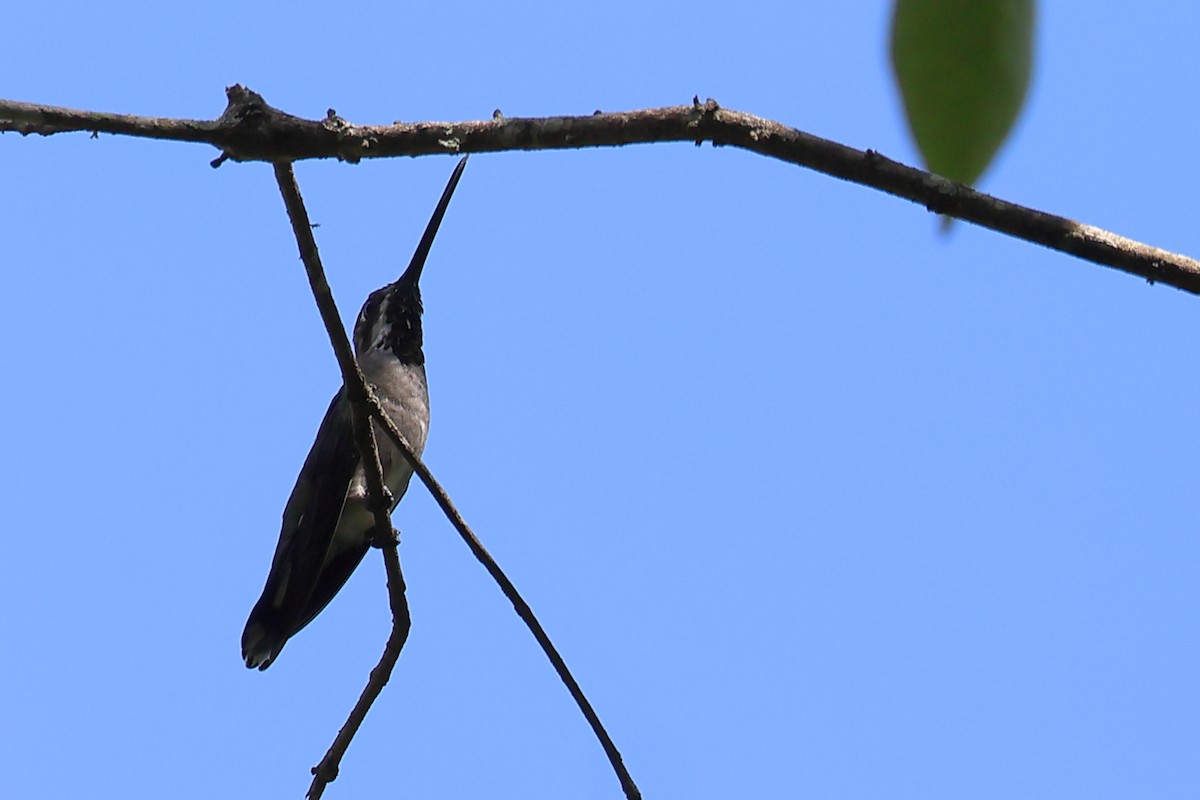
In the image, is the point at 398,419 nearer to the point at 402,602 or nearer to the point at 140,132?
the point at 402,602

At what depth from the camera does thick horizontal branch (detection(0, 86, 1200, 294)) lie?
1.88 m

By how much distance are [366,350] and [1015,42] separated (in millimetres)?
6597

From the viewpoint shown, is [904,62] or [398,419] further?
[398,419]

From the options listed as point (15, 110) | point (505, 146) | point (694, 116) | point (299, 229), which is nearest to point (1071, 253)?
point (694, 116)

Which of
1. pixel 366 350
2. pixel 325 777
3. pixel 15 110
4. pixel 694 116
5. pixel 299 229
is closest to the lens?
pixel 15 110

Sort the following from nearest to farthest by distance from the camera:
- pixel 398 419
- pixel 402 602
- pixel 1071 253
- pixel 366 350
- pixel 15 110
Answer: pixel 1071 253 < pixel 15 110 < pixel 402 602 < pixel 398 419 < pixel 366 350

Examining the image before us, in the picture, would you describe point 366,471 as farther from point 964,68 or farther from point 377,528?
point 964,68

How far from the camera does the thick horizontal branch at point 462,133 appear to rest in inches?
73.9

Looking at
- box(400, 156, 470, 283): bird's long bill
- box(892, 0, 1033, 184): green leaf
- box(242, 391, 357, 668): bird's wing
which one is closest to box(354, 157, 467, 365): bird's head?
box(400, 156, 470, 283): bird's long bill

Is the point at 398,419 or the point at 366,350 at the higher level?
the point at 366,350

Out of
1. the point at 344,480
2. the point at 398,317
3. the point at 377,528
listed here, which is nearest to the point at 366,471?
the point at 377,528

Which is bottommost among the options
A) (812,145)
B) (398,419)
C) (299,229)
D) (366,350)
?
(812,145)

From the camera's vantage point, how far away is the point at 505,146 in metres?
2.09

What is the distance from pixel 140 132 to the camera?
1.94m
